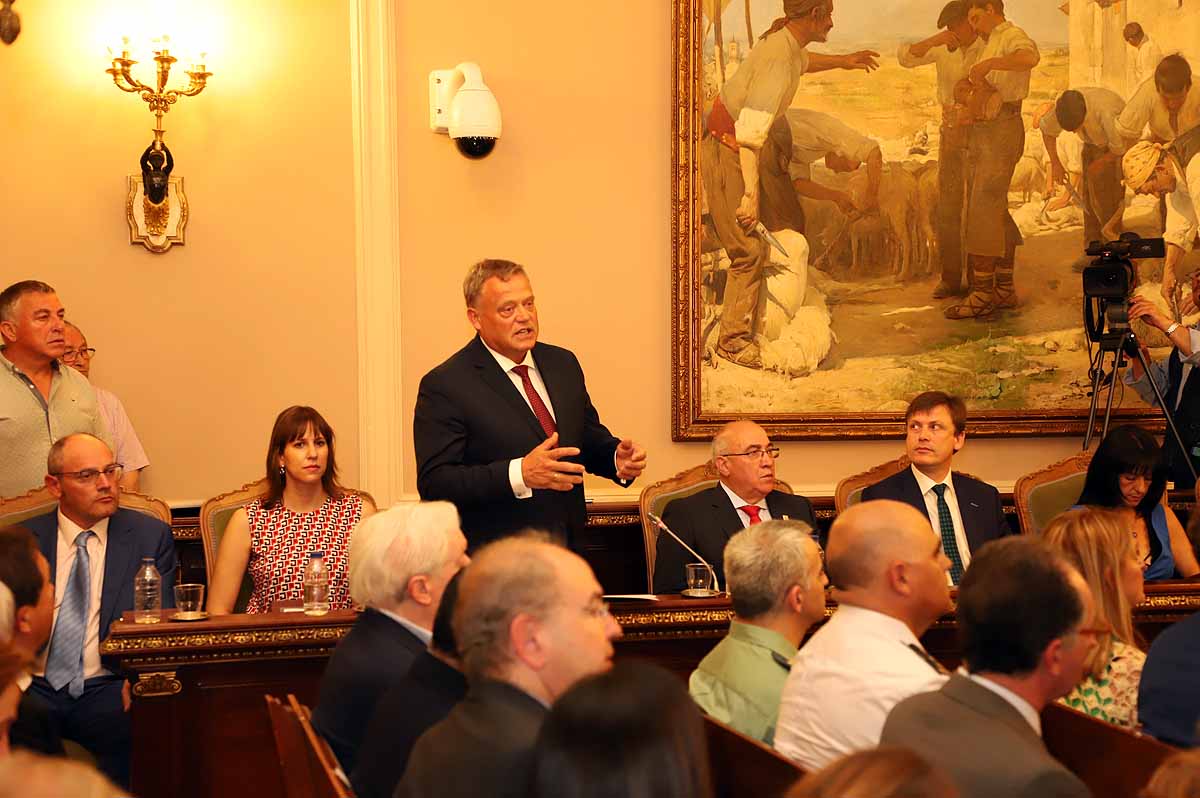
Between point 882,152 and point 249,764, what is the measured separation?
403cm

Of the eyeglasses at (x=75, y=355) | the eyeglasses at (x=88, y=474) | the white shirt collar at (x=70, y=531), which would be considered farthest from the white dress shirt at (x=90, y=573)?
the eyeglasses at (x=75, y=355)

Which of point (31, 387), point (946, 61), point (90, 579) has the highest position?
point (946, 61)

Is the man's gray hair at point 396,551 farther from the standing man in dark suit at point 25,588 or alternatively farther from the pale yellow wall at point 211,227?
the pale yellow wall at point 211,227

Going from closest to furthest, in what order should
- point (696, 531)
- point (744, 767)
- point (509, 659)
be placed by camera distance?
1. point (509, 659)
2. point (744, 767)
3. point (696, 531)

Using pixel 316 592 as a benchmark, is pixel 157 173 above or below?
above

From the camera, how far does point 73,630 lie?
4434 mm

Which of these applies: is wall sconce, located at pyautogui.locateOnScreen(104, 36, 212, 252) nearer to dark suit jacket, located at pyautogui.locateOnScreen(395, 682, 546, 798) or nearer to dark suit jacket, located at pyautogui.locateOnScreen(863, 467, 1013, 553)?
dark suit jacket, located at pyautogui.locateOnScreen(863, 467, 1013, 553)

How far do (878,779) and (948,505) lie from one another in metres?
4.22

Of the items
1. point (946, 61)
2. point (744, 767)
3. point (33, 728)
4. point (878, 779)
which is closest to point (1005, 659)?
point (744, 767)

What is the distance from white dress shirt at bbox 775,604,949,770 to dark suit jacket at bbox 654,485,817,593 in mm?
2025

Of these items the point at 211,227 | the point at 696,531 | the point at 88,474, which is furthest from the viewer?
the point at 211,227

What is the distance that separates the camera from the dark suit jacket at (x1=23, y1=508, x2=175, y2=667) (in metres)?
4.58

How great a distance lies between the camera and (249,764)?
3.98 meters

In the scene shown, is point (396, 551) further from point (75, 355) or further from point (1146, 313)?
point (1146, 313)
